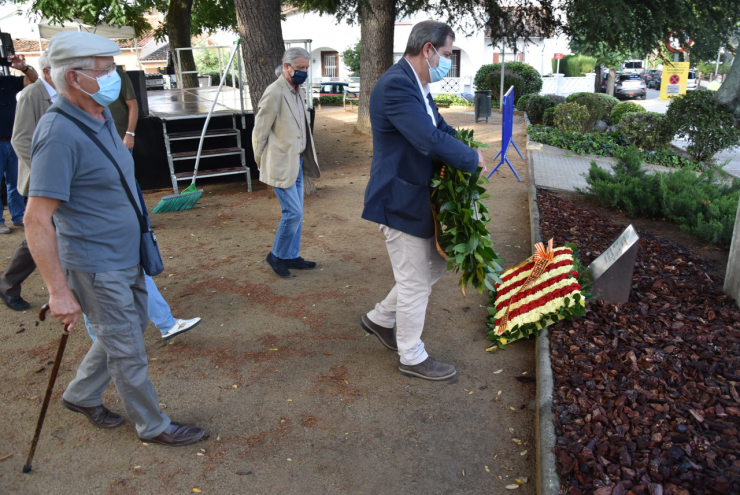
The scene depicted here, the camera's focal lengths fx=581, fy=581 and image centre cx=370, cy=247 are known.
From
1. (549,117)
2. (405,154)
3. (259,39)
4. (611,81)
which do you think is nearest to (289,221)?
(405,154)

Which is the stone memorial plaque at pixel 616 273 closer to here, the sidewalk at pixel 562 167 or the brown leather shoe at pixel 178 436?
the brown leather shoe at pixel 178 436

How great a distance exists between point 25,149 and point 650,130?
12628 mm

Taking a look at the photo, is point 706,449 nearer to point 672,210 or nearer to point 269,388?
point 269,388

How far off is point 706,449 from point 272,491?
2087mm

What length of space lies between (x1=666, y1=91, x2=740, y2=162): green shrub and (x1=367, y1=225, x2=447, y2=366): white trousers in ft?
35.6

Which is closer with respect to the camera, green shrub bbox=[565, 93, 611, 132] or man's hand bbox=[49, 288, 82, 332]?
man's hand bbox=[49, 288, 82, 332]

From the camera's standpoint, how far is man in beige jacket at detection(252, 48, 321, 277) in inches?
209

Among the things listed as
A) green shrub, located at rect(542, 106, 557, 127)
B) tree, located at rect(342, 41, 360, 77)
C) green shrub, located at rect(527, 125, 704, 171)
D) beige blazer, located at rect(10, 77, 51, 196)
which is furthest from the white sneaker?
tree, located at rect(342, 41, 360, 77)

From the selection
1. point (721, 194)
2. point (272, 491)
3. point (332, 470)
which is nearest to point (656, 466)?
point (332, 470)

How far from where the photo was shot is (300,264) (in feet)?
19.0

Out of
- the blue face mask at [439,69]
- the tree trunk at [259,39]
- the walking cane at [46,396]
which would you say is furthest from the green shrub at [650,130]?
the walking cane at [46,396]

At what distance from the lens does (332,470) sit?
9.71ft

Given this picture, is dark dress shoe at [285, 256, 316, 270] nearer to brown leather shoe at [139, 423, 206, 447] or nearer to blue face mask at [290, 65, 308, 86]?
blue face mask at [290, 65, 308, 86]

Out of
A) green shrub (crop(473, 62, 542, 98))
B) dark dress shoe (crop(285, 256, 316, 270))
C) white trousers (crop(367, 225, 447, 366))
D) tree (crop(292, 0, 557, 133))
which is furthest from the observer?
green shrub (crop(473, 62, 542, 98))
